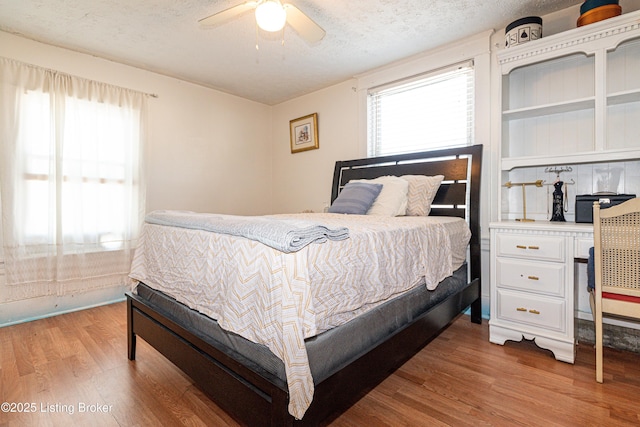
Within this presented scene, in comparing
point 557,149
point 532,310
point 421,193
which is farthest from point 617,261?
point 421,193

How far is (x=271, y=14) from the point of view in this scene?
1919mm

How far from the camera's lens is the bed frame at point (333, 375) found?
1155mm

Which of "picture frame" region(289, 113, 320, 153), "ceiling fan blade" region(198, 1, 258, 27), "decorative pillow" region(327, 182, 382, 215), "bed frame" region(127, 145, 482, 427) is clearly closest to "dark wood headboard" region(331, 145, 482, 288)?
"bed frame" region(127, 145, 482, 427)

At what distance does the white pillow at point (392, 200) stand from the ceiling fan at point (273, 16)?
136 cm

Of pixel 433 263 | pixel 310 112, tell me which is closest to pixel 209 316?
pixel 433 263

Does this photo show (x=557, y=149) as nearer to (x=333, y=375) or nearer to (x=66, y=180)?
(x=333, y=375)

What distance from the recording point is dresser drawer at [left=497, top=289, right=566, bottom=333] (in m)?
2.01

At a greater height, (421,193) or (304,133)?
(304,133)

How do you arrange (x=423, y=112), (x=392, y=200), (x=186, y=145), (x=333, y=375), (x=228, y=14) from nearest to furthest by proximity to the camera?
1. (x=333, y=375)
2. (x=228, y=14)
3. (x=392, y=200)
4. (x=423, y=112)
5. (x=186, y=145)

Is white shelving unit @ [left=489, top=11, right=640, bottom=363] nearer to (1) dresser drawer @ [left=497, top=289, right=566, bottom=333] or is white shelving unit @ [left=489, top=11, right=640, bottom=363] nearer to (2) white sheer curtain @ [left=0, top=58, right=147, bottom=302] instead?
(1) dresser drawer @ [left=497, top=289, right=566, bottom=333]

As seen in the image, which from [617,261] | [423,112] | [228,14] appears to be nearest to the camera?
[617,261]

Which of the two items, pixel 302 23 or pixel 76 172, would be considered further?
pixel 76 172

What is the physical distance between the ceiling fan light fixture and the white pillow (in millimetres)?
1551

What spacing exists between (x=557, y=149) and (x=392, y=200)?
4.40ft
